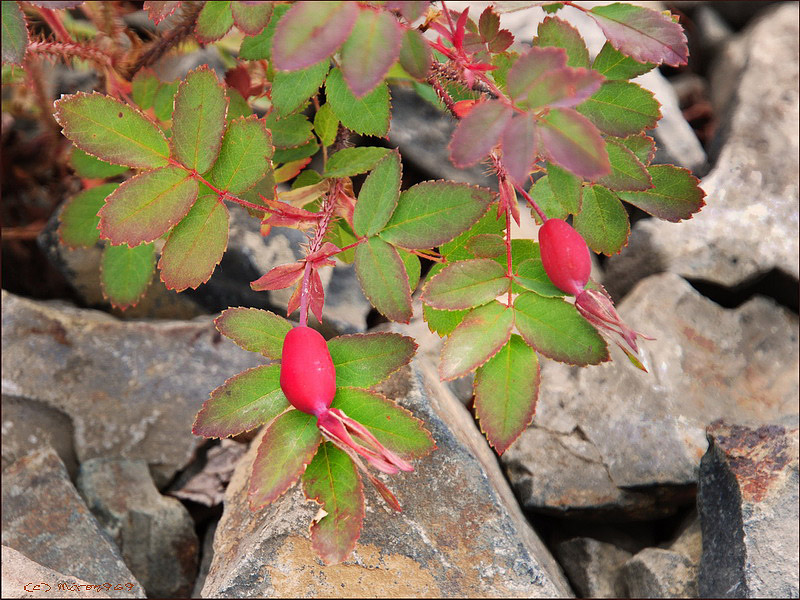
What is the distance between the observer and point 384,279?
113 cm

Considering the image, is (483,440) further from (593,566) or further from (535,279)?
(535,279)

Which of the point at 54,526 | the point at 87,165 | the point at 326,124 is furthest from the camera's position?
the point at 87,165

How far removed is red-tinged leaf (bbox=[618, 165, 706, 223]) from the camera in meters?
1.25

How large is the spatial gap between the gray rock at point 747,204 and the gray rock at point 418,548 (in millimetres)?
970

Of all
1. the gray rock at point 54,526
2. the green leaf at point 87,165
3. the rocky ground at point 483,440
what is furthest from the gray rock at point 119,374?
the green leaf at point 87,165

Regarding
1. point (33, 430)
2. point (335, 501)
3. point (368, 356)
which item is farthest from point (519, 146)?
point (33, 430)

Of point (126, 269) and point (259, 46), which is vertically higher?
point (259, 46)

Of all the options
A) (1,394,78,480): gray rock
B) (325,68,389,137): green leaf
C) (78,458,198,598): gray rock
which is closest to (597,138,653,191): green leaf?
(325,68,389,137): green leaf

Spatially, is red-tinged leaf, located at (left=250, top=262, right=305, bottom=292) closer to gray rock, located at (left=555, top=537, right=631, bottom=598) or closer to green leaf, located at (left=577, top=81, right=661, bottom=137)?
green leaf, located at (left=577, top=81, right=661, bottom=137)

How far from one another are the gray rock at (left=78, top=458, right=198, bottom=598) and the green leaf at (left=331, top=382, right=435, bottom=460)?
3.02 feet

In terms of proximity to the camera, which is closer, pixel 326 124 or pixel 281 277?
pixel 281 277

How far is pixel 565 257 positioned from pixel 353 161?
1.53 ft

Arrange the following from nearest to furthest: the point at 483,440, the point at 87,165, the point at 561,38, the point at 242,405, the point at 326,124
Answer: the point at 242,405
the point at 561,38
the point at 326,124
the point at 87,165
the point at 483,440

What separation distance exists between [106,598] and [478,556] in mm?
684
